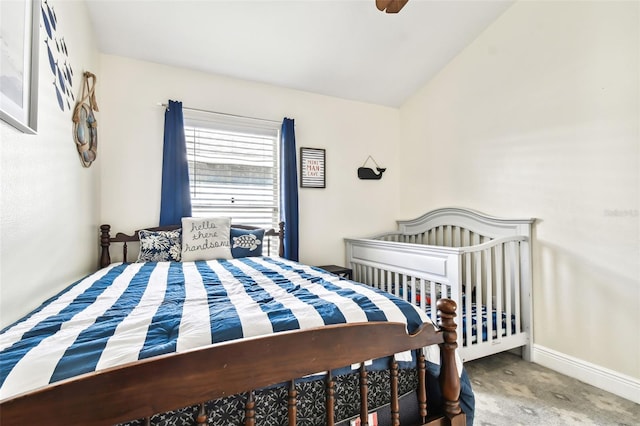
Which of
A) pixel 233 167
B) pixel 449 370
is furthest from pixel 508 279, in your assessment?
pixel 233 167

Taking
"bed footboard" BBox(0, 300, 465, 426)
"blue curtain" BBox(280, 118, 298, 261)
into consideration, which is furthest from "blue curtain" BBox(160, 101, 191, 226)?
"bed footboard" BBox(0, 300, 465, 426)

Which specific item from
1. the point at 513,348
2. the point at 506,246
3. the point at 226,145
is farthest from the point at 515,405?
the point at 226,145

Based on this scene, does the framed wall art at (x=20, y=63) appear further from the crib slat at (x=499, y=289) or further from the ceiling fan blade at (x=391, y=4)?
the crib slat at (x=499, y=289)

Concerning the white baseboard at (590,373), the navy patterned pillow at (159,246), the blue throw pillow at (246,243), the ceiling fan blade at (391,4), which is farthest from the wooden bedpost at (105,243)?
the white baseboard at (590,373)

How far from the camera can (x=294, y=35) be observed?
251 centimetres

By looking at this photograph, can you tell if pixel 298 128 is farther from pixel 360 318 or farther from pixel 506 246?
pixel 360 318

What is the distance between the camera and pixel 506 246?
2303 millimetres

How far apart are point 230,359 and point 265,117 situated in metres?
2.68

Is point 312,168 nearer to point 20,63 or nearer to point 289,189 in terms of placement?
point 289,189

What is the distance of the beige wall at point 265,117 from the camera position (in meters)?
2.51

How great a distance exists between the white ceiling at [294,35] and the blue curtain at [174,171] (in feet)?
1.64

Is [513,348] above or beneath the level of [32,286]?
beneath

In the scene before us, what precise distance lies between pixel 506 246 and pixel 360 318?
1.79 meters

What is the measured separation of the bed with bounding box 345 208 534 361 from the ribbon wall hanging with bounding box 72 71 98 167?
2.27m
